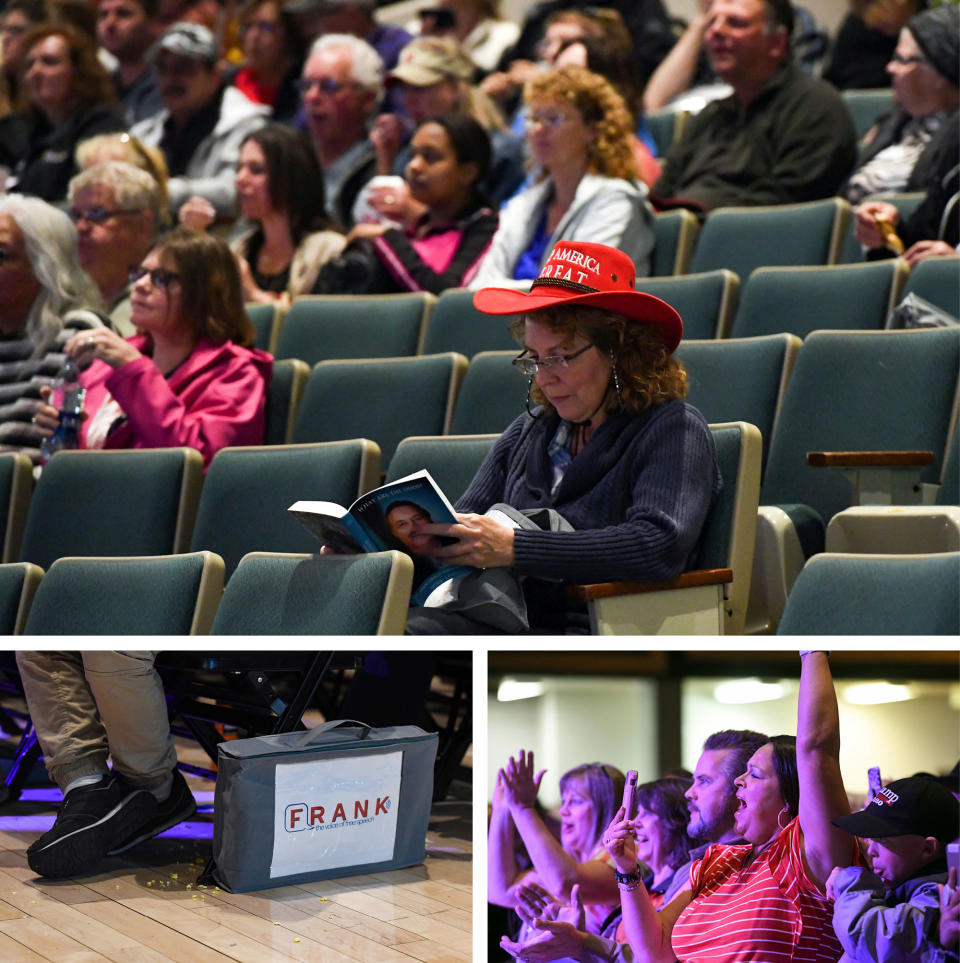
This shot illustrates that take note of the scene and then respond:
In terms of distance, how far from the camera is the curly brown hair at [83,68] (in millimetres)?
3746

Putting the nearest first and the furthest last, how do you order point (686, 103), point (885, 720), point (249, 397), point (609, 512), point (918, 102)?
point (885, 720)
point (609, 512)
point (249, 397)
point (918, 102)
point (686, 103)

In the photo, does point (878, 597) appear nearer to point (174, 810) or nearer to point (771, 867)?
point (771, 867)

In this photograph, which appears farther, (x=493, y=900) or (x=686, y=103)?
(x=686, y=103)

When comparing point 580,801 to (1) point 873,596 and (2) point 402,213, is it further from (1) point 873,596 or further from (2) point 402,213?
(2) point 402,213

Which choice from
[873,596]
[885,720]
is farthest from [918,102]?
[885,720]

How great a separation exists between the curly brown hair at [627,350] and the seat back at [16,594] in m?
0.69

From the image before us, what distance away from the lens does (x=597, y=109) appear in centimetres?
259

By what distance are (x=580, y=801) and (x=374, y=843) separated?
16 centimetres

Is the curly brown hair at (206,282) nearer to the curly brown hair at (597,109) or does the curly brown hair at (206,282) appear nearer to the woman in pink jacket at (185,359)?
the woman in pink jacket at (185,359)

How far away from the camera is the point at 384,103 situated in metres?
3.61

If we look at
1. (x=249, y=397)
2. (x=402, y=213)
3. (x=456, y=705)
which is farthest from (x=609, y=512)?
(x=402, y=213)

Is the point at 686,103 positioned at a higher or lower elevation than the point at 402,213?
higher

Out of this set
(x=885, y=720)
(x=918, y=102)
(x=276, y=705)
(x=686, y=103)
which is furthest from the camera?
(x=686, y=103)

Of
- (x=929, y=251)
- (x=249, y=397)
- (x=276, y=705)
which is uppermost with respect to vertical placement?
(x=929, y=251)
